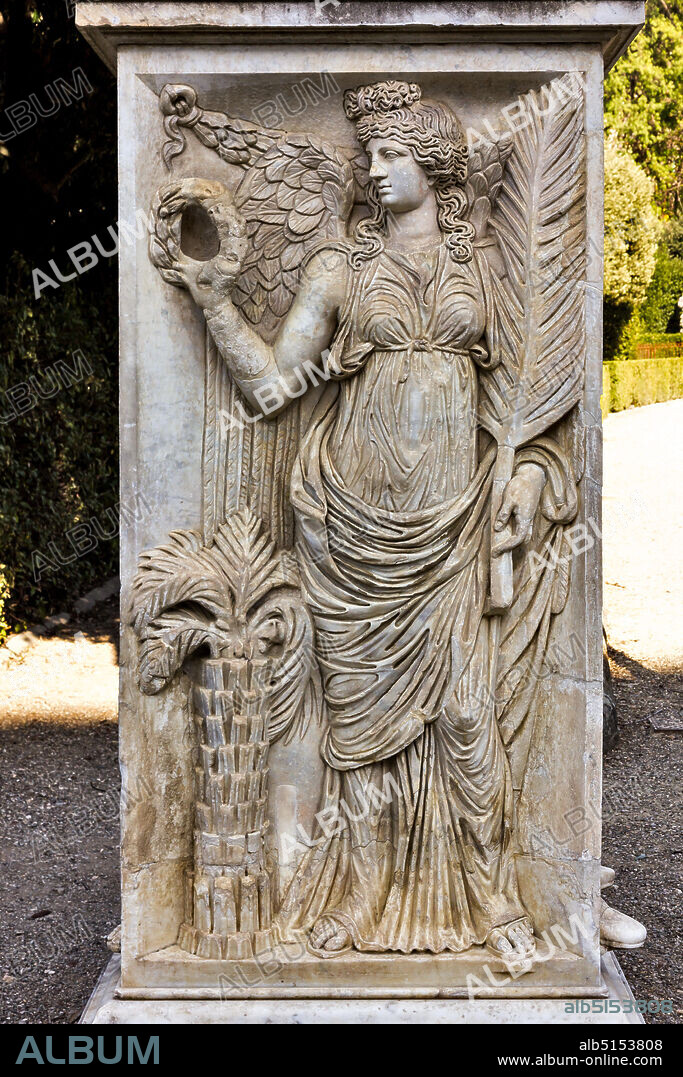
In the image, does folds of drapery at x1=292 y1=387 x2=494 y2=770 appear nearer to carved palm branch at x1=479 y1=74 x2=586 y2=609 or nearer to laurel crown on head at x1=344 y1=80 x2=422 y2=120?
carved palm branch at x1=479 y1=74 x2=586 y2=609

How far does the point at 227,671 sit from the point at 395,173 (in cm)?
153

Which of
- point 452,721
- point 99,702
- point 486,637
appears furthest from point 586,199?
point 99,702

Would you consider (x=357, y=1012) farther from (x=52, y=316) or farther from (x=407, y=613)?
(x=52, y=316)

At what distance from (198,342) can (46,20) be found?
5.37 meters

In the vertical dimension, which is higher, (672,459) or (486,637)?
(672,459)

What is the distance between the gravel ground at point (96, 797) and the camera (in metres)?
4.41

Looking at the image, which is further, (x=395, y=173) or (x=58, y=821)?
(x=58, y=821)

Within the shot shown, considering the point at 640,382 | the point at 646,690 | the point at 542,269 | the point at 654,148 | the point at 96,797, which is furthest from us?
the point at 654,148

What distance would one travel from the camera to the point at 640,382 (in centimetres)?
1997

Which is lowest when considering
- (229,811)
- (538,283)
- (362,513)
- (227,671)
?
(229,811)

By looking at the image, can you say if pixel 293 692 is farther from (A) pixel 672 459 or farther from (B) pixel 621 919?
(A) pixel 672 459

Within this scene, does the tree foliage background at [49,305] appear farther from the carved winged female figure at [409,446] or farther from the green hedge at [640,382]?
the green hedge at [640,382]

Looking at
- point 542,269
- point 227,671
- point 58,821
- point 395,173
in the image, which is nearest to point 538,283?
point 542,269

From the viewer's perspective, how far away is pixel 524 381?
11.4ft
